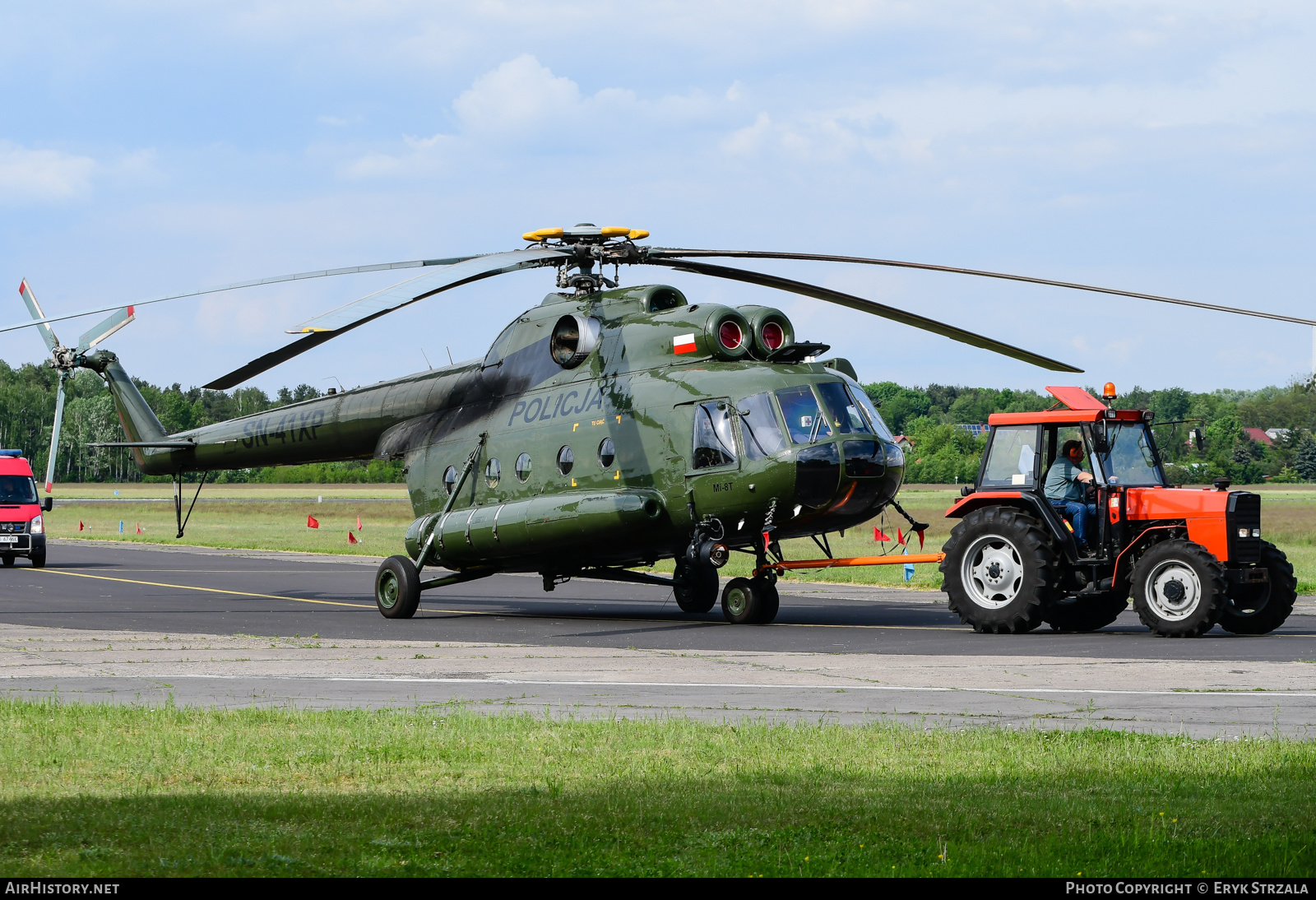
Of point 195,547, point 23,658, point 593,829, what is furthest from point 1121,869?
point 195,547

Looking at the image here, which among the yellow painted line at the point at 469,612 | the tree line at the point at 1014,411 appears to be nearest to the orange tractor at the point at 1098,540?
the yellow painted line at the point at 469,612

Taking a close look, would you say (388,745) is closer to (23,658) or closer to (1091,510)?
(23,658)

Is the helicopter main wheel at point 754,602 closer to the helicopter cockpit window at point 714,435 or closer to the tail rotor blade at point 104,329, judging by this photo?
the helicopter cockpit window at point 714,435

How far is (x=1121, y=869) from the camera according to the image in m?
5.67

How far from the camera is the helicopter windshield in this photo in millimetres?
16672

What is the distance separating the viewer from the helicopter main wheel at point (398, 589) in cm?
2030

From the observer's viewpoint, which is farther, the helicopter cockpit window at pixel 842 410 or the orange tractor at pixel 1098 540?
the helicopter cockpit window at pixel 842 410

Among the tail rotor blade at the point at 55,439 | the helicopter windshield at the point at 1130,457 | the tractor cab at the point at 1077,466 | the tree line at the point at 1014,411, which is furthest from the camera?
the tree line at the point at 1014,411

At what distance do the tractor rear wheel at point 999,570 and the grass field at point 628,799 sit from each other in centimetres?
748

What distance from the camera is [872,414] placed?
17828mm

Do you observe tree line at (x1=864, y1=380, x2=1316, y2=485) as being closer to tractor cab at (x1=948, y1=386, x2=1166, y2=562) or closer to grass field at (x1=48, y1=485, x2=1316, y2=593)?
grass field at (x1=48, y1=485, x2=1316, y2=593)

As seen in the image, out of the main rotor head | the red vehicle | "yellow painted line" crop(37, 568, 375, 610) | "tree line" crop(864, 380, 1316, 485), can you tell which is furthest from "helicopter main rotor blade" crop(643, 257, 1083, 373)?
"tree line" crop(864, 380, 1316, 485)

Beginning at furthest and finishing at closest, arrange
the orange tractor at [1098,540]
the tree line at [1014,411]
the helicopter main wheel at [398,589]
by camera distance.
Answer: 1. the tree line at [1014,411]
2. the helicopter main wheel at [398,589]
3. the orange tractor at [1098,540]
